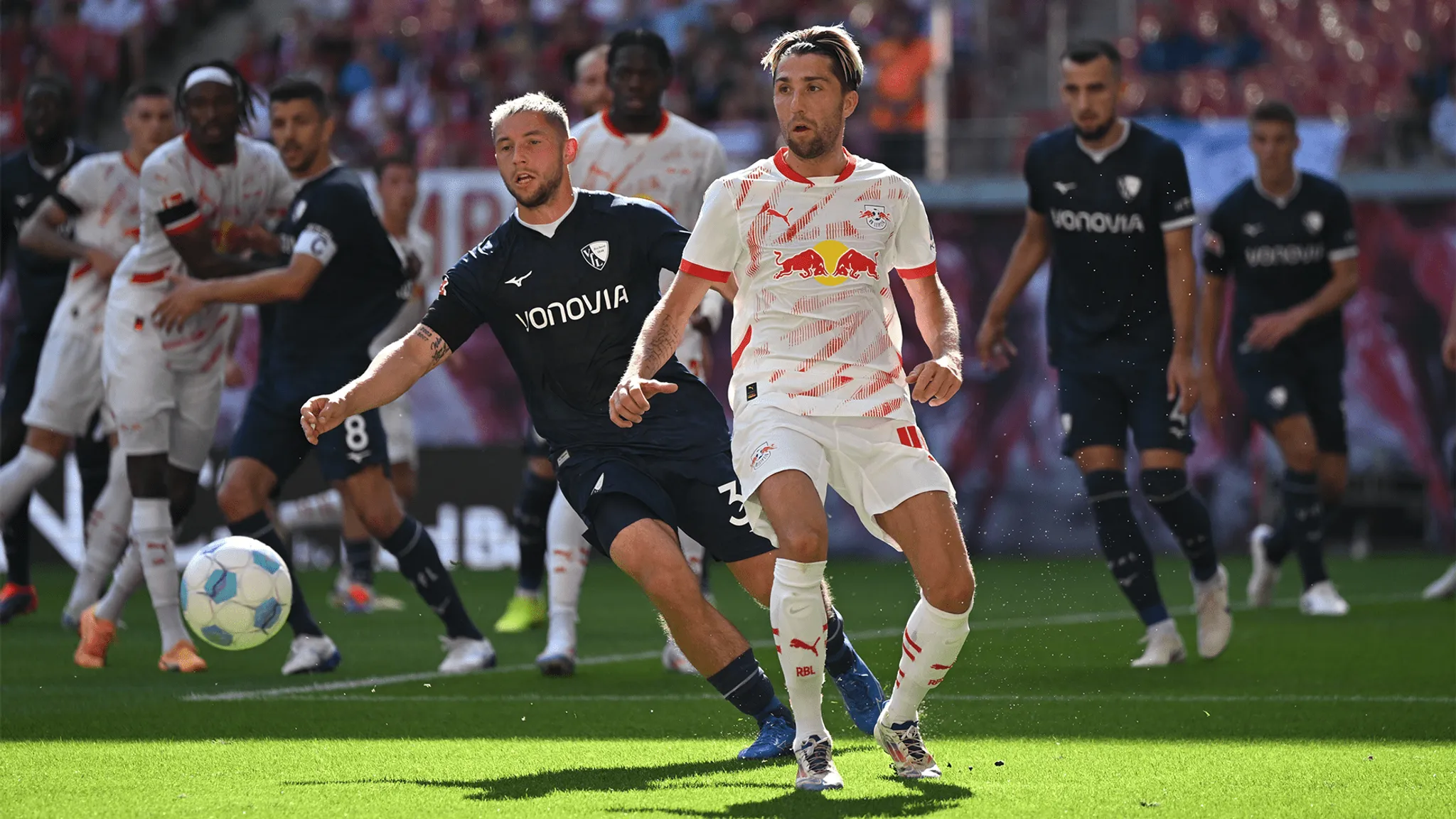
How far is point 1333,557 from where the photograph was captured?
49.4 ft

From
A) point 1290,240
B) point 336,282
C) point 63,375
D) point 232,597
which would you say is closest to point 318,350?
point 336,282

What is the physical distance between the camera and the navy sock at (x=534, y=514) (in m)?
9.18

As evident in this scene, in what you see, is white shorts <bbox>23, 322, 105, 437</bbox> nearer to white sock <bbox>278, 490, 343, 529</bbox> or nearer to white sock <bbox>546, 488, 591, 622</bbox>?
white sock <bbox>546, 488, 591, 622</bbox>

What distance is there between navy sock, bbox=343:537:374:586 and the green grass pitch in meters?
1.44

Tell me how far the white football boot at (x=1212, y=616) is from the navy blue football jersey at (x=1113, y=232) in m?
0.96

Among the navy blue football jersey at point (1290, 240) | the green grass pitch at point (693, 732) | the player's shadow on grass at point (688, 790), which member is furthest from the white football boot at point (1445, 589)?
the player's shadow on grass at point (688, 790)

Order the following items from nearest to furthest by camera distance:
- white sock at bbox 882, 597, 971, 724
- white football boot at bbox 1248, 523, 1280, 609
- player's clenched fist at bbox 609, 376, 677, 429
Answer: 1. player's clenched fist at bbox 609, 376, 677, 429
2. white sock at bbox 882, 597, 971, 724
3. white football boot at bbox 1248, 523, 1280, 609

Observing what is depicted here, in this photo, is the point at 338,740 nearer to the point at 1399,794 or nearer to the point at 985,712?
the point at 985,712

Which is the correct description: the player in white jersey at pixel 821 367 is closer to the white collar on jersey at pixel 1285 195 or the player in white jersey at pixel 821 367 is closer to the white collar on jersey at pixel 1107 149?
the white collar on jersey at pixel 1107 149

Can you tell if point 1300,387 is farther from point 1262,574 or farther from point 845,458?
point 845,458

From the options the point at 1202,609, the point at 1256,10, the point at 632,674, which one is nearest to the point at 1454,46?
the point at 1256,10

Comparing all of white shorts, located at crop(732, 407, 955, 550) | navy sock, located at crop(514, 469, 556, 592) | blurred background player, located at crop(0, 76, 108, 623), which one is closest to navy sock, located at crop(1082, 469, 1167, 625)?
navy sock, located at crop(514, 469, 556, 592)

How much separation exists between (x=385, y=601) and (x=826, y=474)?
7.07 meters

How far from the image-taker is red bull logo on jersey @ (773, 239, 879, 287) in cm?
498
